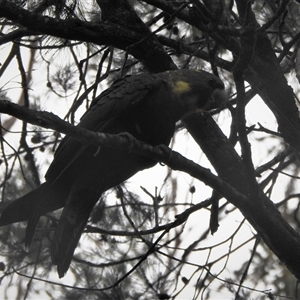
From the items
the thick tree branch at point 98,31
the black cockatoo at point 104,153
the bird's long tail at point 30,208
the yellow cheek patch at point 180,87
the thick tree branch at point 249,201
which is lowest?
the thick tree branch at point 249,201

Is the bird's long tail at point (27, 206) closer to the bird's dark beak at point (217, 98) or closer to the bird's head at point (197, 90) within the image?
the bird's head at point (197, 90)

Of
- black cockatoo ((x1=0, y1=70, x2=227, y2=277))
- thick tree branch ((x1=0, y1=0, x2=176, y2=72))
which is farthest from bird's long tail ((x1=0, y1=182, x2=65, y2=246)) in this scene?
thick tree branch ((x1=0, y1=0, x2=176, y2=72))

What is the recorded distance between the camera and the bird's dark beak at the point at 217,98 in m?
3.61

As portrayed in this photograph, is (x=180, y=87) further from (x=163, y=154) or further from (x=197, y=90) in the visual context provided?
(x=163, y=154)

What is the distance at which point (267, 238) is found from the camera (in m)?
3.10

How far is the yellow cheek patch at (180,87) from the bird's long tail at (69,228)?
33.6 inches

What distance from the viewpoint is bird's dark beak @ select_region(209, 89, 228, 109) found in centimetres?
361

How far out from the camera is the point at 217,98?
3654mm

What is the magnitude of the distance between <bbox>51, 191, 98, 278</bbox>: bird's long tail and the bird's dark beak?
0.98 metres

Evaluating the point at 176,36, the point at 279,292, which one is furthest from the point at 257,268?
the point at 176,36

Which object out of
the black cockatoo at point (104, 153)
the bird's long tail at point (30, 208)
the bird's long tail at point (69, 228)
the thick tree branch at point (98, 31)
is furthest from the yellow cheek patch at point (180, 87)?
the bird's long tail at point (30, 208)

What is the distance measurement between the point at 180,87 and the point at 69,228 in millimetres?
1110

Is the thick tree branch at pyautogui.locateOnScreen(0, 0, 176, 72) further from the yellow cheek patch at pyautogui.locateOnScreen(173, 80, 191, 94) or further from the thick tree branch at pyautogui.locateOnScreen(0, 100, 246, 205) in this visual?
the thick tree branch at pyautogui.locateOnScreen(0, 100, 246, 205)

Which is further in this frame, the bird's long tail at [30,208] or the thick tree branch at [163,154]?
the bird's long tail at [30,208]
